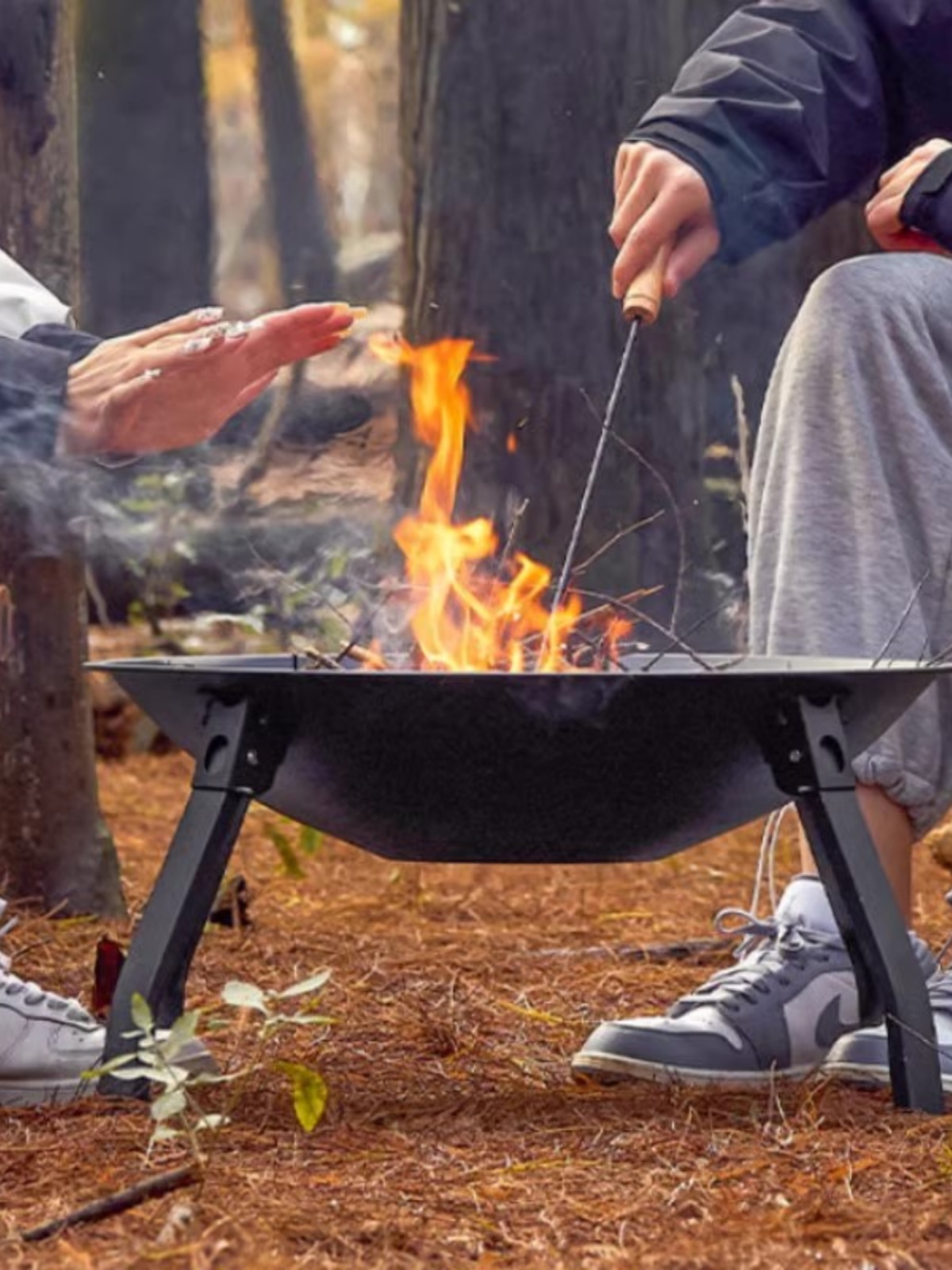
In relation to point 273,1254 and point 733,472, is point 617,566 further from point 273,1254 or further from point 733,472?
point 273,1254

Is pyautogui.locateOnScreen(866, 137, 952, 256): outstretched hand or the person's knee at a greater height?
pyautogui.locateOnScreen(866, 137, 952, 256): outstretched hand

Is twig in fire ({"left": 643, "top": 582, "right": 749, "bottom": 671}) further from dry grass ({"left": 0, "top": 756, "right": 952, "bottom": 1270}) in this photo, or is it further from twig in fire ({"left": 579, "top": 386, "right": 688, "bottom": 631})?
dry grass ({"left": 0, "top": 756, "right": 952, "bottom": 1270})

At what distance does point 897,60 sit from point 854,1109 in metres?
1.74

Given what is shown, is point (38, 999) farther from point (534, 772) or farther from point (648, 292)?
point (648, 292)

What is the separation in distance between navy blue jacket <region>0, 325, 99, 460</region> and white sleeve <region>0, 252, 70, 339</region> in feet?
0.15

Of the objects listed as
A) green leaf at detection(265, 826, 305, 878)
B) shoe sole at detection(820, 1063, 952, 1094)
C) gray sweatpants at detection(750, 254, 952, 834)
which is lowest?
green leaf at detection(265, 826, 305, 878)

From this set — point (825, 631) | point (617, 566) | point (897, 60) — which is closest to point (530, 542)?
point (617, 566)

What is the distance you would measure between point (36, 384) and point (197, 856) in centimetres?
80

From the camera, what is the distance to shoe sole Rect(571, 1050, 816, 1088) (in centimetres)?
279

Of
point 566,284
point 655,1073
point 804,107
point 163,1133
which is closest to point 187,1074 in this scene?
point 163,1133

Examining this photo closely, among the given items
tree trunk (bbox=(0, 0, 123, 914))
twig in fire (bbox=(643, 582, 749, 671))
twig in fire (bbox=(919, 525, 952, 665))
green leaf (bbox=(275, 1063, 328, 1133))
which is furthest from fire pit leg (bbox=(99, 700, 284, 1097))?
tree trunk (bbox=(0, 0, 123, 914))

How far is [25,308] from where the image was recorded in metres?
3.16

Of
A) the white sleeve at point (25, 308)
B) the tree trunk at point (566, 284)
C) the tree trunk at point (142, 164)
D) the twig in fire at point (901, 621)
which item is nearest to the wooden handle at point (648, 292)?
the twig in fire at point (901, 621)

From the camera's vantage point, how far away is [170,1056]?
86.7 inches
